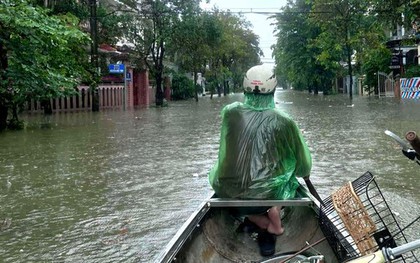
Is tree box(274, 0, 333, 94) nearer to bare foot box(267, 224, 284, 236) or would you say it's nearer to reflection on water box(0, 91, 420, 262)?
reflection on water box(0, 91, 420, 262)

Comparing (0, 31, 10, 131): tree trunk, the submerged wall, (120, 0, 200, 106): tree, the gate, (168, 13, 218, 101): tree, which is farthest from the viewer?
the gate

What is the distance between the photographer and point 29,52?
57.1 ft

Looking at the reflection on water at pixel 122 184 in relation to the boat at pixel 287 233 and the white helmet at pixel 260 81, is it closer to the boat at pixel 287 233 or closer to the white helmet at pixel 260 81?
the boat at pixel 287 233

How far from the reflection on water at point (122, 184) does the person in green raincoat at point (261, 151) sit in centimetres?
133

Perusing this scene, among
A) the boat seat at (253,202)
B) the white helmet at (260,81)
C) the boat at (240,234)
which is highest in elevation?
the white helmet at (260,81)

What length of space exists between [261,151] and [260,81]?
1.72 ft

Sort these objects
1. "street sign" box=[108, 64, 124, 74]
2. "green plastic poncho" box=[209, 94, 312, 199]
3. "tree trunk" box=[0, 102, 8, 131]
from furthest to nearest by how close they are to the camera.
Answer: "street sign" box=[108, 64, 124, 74] < "tree trunk" box=[0, 102, 8, 131] < "green plastic poncho" box=[209, 94, 312, 199]

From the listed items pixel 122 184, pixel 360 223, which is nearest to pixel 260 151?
pixel 360 223

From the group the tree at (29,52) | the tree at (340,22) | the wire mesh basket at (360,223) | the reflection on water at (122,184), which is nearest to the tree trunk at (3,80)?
the tree at (29,52)

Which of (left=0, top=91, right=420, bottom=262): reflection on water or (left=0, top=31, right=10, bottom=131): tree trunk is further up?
(left=0, top=31, right=10, bottom=131): tree trunk

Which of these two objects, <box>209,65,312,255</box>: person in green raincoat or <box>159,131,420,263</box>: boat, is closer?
<box>159,131,420,263</box>: boat

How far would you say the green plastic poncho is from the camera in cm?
414

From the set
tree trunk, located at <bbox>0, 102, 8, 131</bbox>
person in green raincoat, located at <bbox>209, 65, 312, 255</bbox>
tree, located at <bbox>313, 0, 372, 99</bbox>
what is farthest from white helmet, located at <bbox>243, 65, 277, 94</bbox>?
tree, located at <bbox>313, 0, 372, 99</bbox>

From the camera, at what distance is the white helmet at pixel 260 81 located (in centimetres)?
416
